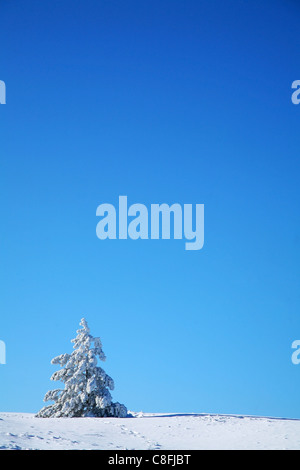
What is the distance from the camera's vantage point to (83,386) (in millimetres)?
20594

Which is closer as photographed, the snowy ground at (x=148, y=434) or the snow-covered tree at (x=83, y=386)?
the snowy ground at (x=148, y=434)

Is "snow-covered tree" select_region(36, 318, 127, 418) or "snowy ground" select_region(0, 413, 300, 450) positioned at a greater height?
"snow-covered tree" select_region(36, 318, 127, 418)

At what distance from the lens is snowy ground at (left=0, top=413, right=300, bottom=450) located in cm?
1243

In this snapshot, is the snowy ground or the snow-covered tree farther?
the snow-covered tree

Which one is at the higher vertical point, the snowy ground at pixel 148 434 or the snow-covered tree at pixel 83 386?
the snow-covered tree at pixel 83 386

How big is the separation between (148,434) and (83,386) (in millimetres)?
6453

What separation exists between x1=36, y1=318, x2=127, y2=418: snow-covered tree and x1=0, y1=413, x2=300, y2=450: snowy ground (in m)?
2.40

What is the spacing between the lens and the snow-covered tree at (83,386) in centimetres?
2017

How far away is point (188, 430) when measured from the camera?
619 inches

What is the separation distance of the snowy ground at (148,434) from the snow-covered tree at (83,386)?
2401 mm
